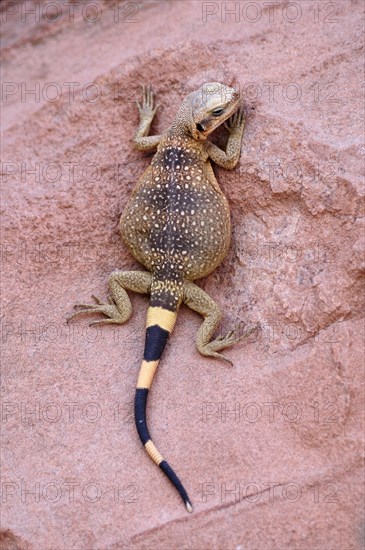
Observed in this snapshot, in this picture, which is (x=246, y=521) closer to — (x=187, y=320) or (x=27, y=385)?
(x=187, y=320)

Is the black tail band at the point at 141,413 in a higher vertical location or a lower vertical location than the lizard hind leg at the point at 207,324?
lower

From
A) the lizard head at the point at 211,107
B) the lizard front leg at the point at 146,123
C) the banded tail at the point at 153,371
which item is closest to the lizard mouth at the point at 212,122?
the lizard head at the point at 211,107

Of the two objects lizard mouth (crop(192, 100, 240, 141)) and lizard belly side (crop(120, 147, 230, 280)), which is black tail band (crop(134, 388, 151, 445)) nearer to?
lizard belly side (crop(120, 147, 230, 280))

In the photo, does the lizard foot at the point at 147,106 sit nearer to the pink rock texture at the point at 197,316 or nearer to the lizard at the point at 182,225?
the pink rock texture at the point at 197,316

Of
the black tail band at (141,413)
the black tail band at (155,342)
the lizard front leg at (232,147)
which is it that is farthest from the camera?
the lizard front leg at (232,147)

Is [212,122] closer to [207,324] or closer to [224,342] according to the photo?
[207,324]

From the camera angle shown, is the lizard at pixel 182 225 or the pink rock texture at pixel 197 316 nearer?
the pink rock texture at pixel 197 316

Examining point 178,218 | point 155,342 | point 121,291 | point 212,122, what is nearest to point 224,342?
point 155,342
